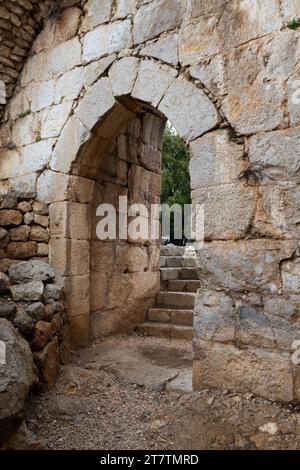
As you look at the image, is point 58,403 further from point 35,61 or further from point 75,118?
point 35,61

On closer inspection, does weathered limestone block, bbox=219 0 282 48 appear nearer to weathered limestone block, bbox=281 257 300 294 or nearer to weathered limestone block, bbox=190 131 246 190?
weathered limestone block, bbox=190 131 246 190

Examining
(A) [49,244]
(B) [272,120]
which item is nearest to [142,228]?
(A) [49,244]

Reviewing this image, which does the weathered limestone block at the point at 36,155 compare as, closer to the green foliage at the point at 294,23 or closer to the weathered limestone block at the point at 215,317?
the weathered limestone block at the point at 215,317

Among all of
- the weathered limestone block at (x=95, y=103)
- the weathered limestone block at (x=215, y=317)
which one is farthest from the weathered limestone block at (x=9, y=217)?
the weathered limestone block at (x=215, y=317)

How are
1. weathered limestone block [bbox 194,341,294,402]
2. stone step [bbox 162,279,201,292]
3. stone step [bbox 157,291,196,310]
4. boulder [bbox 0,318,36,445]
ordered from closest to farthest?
boulder [bbox 0,318,36,445] → weathered limestone block [bbox 194,341,294,402] → stone step [bbox 157,291,196,310] → stone step [bbox 162,279,201,292]

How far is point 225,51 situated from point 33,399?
9.29ft

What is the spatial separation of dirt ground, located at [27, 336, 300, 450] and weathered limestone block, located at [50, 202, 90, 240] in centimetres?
127

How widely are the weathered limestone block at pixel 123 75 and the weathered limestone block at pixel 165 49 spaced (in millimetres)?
156

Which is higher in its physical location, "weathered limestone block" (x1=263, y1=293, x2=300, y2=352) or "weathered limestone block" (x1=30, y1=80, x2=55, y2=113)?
"weathered limestone block" (x1=30, y1=80, x2=55, y2=113)

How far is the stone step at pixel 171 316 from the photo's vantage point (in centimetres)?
439

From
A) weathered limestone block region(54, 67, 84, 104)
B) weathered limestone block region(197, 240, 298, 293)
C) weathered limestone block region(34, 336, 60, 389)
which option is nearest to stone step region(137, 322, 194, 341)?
weathered limestone block region(34, 336, 60, 389)

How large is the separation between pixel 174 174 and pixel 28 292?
985cm

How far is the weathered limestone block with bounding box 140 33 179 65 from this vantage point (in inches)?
115

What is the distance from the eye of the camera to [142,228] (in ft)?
15.5
